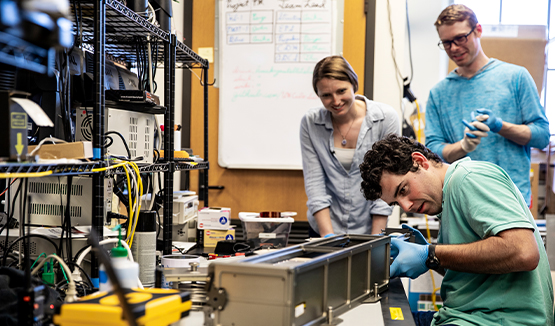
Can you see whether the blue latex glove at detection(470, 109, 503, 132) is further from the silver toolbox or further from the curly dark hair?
the silver toolbox

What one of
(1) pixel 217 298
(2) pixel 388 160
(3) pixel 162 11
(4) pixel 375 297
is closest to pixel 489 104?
(2) pixel 388 160

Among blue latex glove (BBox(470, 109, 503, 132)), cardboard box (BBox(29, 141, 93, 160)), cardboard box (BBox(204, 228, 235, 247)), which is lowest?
cardboard box (BBox(204, 228, 235, 247))

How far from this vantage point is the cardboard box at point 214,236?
2059 mm

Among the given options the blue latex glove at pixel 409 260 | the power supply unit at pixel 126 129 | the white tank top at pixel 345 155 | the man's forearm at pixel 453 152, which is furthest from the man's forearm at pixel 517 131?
the power supply unit at pixel 126 129

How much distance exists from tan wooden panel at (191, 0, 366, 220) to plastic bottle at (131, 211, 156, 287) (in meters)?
1.73

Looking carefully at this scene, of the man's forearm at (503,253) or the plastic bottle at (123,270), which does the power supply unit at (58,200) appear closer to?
the plastic bottle at (123,270)

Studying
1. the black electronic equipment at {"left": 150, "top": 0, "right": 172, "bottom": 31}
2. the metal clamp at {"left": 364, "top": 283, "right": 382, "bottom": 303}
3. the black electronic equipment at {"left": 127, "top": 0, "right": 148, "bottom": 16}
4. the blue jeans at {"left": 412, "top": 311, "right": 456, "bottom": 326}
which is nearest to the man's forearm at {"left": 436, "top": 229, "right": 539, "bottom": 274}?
the metal clamp at {"left": 364, "top": 283, "right": 382, "bottom": 303}

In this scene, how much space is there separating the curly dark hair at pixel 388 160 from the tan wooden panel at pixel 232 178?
5.50 ft

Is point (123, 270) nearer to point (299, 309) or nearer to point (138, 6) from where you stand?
point (299, 309)

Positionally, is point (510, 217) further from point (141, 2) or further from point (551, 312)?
point (141, 2)

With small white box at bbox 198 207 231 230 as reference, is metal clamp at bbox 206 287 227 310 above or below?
above

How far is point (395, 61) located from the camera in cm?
299

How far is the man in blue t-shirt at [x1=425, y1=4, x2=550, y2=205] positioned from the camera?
2064 mm

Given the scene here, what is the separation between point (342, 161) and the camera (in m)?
2.04
